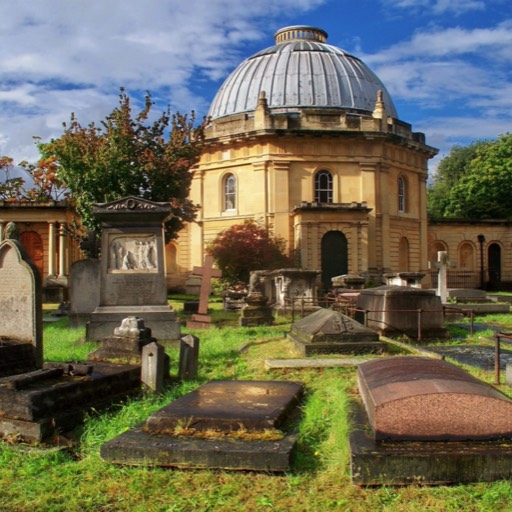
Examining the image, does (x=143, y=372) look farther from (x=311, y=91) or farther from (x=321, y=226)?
(x=311, y=91)

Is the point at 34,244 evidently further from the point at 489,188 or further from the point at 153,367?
the point at 489,188

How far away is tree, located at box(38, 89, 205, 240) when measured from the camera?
20.4m

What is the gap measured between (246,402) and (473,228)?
38.6 metres

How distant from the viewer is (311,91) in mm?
35844

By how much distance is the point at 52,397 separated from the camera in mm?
5547

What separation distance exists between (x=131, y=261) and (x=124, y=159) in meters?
9.55

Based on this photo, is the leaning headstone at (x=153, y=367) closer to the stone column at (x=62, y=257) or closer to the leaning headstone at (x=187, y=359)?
the leaning headstone at (x=187, y=359)

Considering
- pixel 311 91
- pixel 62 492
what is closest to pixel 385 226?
pixel 311 91

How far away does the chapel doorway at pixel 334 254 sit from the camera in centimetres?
3105

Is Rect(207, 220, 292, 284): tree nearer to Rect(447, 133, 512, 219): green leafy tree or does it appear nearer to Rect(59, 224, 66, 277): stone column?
Rect(59, 224, 66, 277): stone column

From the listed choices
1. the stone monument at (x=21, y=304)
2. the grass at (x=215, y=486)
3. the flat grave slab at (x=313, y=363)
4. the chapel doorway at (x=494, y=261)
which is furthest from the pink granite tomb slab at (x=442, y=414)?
the chapel doorway at (x=494, y=261)

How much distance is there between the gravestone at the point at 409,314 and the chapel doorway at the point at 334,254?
63.0ft

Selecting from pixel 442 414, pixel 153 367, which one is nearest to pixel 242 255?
pixel 153 367

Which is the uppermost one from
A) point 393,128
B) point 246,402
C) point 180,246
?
point 393,128
